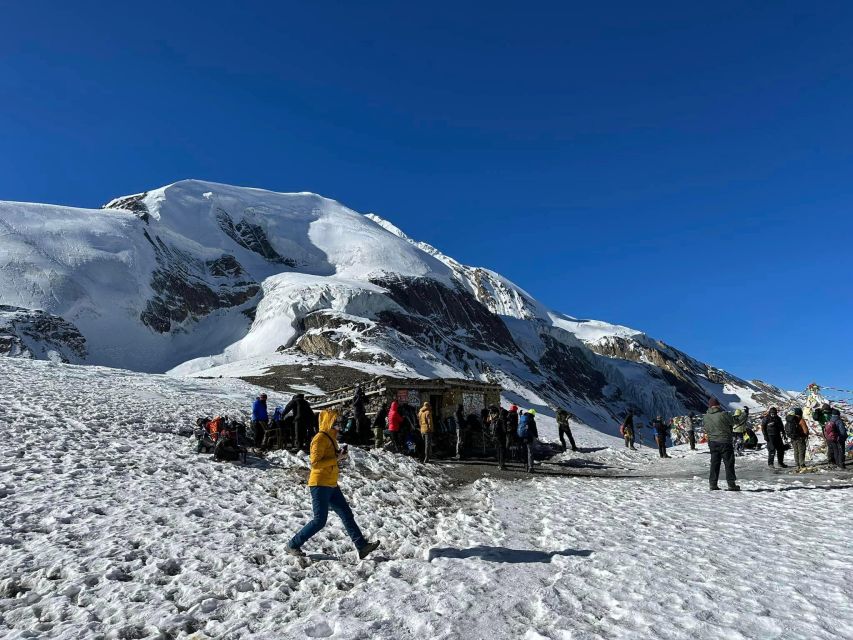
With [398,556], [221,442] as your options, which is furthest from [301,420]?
[398,556]

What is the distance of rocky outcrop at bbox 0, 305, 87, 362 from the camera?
90.3 meters

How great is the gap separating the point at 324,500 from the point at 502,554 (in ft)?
8.83

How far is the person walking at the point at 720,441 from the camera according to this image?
13.2 m

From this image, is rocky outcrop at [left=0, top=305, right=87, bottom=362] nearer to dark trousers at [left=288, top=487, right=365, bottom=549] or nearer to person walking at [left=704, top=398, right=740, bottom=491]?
dark trousers at [left=288, top=487, right=365, bottom=549]

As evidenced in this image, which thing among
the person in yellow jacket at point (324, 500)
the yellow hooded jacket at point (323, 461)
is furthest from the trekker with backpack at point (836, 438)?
the yellow hooded jacket at point (323, 461)

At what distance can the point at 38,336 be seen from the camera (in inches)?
3804

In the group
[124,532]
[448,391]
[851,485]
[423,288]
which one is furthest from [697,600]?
[423,288]

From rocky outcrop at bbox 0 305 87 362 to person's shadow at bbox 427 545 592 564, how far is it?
335ft

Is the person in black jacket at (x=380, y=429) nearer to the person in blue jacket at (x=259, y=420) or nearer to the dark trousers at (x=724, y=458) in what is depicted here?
the person in blue jacket at (x=259, y=420)

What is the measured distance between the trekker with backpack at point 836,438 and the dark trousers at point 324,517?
1557 centimetres

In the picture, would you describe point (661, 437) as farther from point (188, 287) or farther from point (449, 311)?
point (449, 311)

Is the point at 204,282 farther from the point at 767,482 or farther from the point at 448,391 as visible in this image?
Answer: the point at 767,482

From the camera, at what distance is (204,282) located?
158 metres

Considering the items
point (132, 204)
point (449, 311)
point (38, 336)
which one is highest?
point (132, 204)
